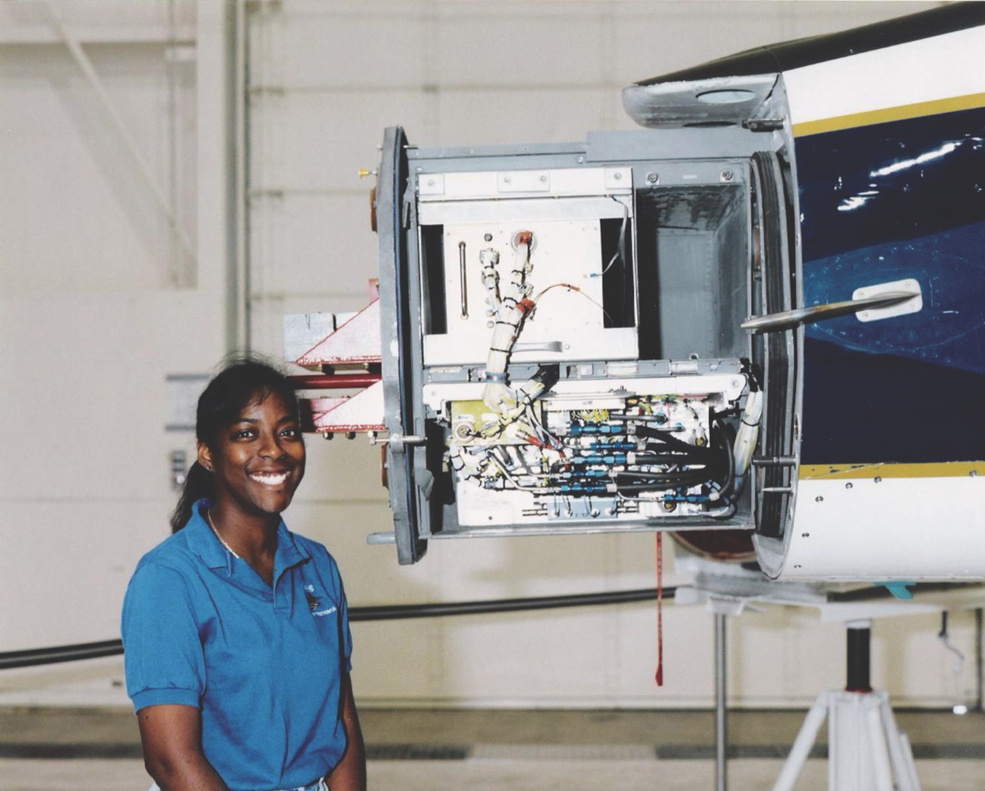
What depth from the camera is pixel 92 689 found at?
5.48m

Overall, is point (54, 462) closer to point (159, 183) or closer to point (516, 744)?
point (159, 183)

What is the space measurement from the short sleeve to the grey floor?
9.14 feet

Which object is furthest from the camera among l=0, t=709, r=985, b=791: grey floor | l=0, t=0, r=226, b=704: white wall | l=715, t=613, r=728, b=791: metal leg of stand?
l=0, t=0, r=226, b=704: white wall

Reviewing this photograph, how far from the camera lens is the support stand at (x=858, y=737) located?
113 inches

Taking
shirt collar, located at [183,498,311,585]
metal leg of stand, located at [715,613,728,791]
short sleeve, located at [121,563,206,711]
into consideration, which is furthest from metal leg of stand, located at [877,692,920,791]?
short sleeve, located at [121,563,206,711]

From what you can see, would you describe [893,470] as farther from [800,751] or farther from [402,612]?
[402,612]

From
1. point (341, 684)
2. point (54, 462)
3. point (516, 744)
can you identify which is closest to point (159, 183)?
point (54, 462)

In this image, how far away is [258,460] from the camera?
1983 millimetres

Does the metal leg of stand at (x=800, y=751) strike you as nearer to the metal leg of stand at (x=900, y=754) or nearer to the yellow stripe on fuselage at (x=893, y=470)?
the metal leg of stand at (x=900, y=754)

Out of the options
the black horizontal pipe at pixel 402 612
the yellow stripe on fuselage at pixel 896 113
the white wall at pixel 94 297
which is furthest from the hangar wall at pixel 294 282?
the yellow stripe on fuselage at pixel 896 113

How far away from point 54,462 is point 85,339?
0.72 metres

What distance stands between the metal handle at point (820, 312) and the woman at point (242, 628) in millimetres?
1028

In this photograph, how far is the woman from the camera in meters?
1.73

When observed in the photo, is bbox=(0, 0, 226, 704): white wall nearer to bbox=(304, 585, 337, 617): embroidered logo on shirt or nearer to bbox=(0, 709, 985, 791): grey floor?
bbox=(0, 709, 985, 791): grey floor
